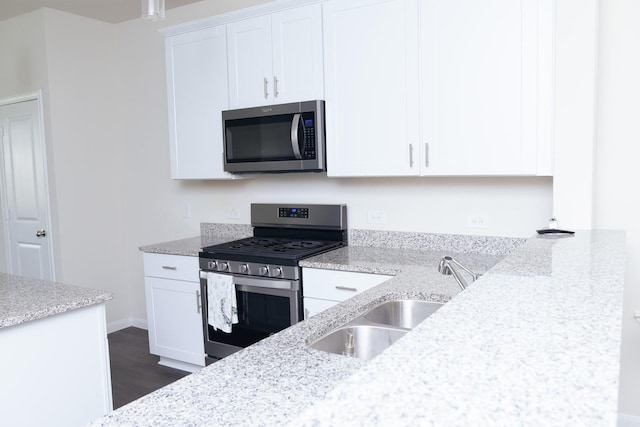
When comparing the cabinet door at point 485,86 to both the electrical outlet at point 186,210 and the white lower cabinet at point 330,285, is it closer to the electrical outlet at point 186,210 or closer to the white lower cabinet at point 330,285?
the white lower cabinet at point 330,285

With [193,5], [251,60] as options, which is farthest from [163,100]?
[251,60]

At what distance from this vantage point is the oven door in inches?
114

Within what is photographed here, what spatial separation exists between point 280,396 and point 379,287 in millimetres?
1079

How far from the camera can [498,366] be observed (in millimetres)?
629

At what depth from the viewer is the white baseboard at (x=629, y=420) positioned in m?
2.50

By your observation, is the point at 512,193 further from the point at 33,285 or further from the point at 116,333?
the point at 116,333

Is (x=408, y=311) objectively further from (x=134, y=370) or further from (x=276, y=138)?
(x=134, y=370)

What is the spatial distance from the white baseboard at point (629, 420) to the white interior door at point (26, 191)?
4110mm

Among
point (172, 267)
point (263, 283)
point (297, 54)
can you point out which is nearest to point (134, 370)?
point (172, 267)

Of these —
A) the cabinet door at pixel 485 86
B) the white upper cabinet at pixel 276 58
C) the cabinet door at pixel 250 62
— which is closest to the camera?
the cabinet door at pixel 485 86

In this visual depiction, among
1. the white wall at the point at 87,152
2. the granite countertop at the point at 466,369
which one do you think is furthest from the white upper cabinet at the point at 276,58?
the granite countertop at the point at 466,369

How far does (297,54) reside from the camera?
10.1 feet

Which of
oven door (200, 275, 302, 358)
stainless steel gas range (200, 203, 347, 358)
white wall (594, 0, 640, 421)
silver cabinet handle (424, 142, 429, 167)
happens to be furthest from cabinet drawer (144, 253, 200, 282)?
white wall (594, 0, 640, 421)

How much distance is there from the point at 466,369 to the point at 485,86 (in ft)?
7.00
